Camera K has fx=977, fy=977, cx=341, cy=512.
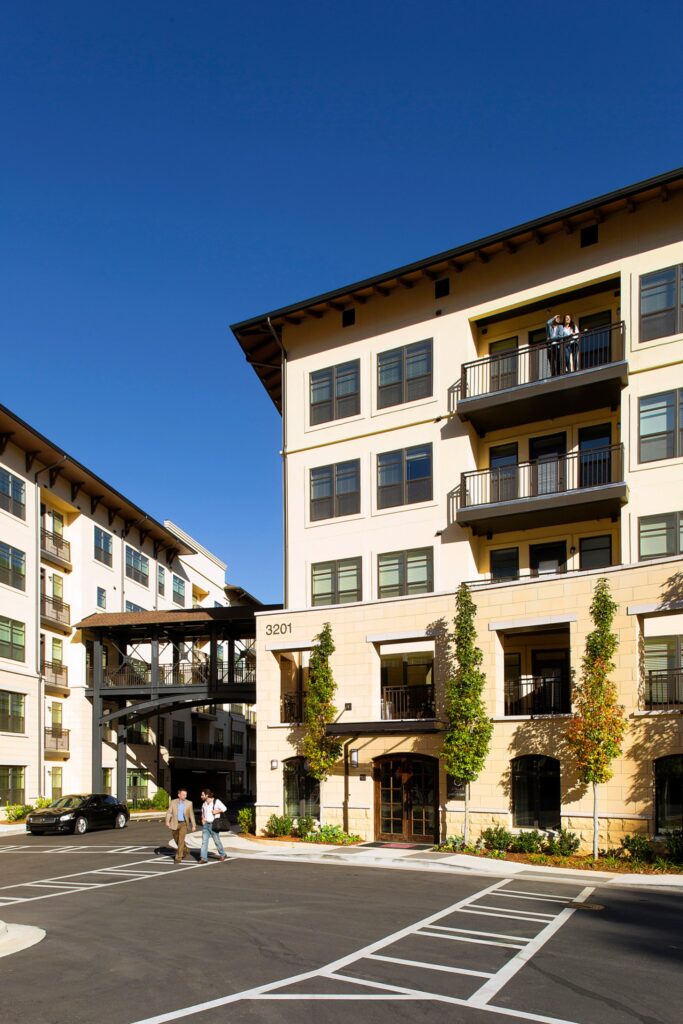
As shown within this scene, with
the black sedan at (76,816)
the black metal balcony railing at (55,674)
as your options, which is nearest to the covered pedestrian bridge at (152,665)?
the black metal balcony railing at (55,674)

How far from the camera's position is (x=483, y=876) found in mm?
21031

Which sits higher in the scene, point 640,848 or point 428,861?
point 640,848

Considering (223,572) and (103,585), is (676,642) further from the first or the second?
(223,572)

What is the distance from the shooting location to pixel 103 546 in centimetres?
5231

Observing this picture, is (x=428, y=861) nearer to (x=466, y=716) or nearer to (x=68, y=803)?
(x=466, y=716)

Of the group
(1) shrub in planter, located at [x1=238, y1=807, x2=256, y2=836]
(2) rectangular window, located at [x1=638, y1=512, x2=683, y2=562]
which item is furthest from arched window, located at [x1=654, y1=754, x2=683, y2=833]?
(1) shrub in planter, located at [x1=238, y1=807, x2=256, y2=836]

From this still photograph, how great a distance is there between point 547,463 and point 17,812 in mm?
26336

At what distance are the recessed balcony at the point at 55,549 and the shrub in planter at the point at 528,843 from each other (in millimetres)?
28487

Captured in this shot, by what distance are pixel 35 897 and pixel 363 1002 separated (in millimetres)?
10607

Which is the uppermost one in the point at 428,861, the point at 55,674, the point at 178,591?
the point at 178,591

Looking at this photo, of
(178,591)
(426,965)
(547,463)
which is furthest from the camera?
(178,591)

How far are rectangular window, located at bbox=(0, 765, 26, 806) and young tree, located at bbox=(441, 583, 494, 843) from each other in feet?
73.8

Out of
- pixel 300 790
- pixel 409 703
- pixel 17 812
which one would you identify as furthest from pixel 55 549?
pixel 409 703

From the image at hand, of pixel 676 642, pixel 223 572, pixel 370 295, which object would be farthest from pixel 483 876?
pixel 223 572
